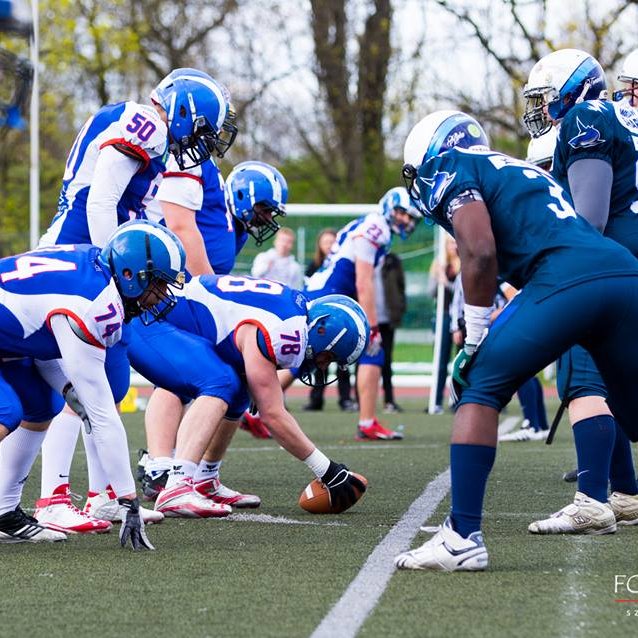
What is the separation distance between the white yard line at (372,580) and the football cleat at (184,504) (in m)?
0.88

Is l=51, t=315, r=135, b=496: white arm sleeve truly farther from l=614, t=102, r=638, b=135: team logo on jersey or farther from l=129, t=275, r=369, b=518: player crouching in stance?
l=614, t=102, r=638, b=135: team logo on jersey

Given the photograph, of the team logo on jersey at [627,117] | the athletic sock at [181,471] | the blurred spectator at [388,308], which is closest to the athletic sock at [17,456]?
the athletic sock at [181,471]

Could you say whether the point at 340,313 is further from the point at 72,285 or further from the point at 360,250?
the point at 360,250

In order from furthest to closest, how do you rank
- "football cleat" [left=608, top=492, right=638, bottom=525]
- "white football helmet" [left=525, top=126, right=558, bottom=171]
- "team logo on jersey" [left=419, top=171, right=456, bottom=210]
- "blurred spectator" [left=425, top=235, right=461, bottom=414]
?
1. "blurred spectator" [left=425, top=235, right=461, bottom=414]
2. "white football helmet" [left=525, top=126, right=558, bottom=171]
3. "football cleat" [left=608, top=492, right=638, bottom=525]
4. "team logo on jersey" [left=419, top=171, right=456, bottom=210]

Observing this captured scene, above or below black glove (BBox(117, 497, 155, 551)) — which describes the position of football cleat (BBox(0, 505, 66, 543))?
below

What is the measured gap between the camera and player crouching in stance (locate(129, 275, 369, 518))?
19.6 feet

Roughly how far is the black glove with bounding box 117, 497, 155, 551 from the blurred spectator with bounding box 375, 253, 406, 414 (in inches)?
330

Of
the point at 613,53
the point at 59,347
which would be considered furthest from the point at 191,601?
the point at 613,53

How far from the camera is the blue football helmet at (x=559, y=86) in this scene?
5598 mm

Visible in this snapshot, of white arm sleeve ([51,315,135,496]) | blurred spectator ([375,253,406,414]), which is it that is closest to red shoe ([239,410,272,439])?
blurred spectator ([375,253,406,414])

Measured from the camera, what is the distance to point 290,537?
536cm

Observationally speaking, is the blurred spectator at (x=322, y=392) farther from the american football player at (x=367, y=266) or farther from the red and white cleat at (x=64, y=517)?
the red and white cleat at (x=64, y=517)

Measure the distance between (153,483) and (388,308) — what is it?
7.29 meters

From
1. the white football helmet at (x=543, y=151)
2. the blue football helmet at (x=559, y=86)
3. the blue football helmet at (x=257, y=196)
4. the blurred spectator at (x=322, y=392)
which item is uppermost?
the blue football helmet at (x=559, y=86)
